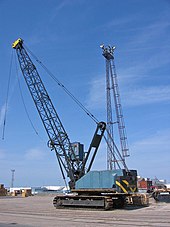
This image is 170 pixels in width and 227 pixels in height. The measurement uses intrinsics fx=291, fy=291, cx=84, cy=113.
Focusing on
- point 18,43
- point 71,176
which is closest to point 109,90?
point 18,43

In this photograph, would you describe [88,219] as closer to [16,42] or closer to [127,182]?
[127,182]

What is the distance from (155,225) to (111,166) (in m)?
31.3

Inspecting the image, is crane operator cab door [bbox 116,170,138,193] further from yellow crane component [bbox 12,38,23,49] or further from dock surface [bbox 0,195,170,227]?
yellow crane component [bbox 12,38,23,49]

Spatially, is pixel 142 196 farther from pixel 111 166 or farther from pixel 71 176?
pixel 111 166

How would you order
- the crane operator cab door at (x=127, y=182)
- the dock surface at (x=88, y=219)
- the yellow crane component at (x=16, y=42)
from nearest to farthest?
the dock surface at (x=88, y=219), the crane operator cab door at (x=127, y=182), the yellow crane component at (x=16, y=42)

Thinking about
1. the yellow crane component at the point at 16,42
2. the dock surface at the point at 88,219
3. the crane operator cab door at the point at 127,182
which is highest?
the yellow crane component at the point at 16,42

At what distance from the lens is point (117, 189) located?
21.0 metres

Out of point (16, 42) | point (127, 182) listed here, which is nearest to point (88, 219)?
point (127, 182)

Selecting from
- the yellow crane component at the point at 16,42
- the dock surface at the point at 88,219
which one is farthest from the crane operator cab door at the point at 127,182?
the yellow crane component at the point at 16,42

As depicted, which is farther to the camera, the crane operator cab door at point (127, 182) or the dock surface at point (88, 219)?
the crane operator cab door at point (127, 182)

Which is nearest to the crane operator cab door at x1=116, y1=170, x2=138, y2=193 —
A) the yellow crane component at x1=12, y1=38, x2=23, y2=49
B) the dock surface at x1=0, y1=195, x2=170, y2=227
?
the dock surface at x1=0, y1=195, x2=170, y2=227

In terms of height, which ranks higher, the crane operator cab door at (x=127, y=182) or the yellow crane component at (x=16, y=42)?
the yellow crane component at (x=16, y=42)

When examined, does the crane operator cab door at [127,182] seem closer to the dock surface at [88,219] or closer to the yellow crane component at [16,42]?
the dock surface at [88,219]

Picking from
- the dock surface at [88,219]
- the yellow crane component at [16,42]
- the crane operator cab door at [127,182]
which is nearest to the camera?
the dock surface at [88,219]
